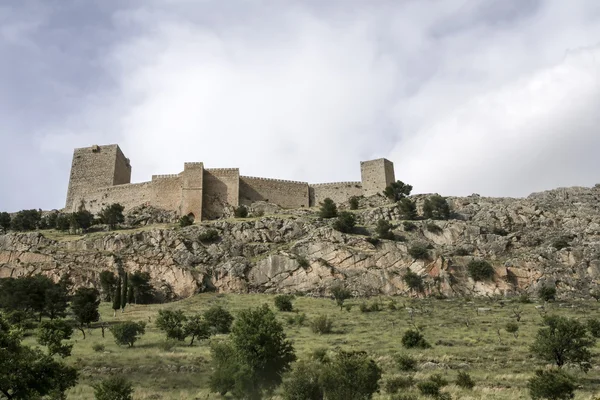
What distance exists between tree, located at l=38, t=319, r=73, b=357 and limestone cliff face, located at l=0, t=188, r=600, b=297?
18213 mm

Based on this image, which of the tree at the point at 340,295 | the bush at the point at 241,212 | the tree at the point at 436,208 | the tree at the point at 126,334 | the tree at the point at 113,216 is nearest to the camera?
the tree at the point at 126,334

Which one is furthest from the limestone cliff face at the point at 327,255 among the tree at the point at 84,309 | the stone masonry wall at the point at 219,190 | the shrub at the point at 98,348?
the shrub at the point at 98,348

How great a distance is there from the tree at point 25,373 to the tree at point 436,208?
144ft

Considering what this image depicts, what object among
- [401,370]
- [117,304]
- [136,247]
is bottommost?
[401,370]

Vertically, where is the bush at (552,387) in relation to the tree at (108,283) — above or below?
below

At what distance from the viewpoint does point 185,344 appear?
28719 millimetres

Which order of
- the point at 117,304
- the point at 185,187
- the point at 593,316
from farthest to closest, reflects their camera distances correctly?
the point at 185,187, the point at 117,304, the point at 593,316

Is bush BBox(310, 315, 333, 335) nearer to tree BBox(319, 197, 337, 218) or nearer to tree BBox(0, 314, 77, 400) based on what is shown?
tree BBox(0, 314, 77, 400)

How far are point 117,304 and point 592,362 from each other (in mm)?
31556

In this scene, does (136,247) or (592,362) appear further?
A: (136,247)

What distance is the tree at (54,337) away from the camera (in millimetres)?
22234

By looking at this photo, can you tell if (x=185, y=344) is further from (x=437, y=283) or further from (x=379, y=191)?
(x=379, y=191)

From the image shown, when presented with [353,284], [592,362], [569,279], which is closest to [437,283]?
[353,284]

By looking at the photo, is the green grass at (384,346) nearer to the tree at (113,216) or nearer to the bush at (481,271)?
the bush at (481,271)
